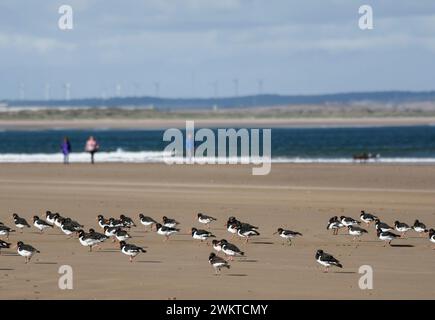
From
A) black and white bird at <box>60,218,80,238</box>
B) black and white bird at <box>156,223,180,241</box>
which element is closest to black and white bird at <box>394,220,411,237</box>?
black and white bird at <box>156,223,180,241</box>

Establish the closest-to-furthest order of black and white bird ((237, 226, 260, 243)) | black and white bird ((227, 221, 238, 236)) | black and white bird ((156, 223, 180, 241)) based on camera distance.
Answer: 1. black and white bird ((237, 226, 260, 243))
2. black and white bird ((156, 223, 180, 241))
3. black and white bird ((227, 221, 238, 236))

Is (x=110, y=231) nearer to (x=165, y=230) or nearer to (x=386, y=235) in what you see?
(x=165, y=230)

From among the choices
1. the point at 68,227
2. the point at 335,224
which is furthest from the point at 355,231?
the point at 68,227

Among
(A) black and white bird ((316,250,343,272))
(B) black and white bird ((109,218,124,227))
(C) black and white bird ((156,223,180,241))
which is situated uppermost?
(B) black and white bird ((109,218,124,227))

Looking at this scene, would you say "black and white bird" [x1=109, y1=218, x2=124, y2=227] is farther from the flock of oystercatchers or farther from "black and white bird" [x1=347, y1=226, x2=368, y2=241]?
"black and white bird" [x1=347, y1=226, x2=368, y2=241]

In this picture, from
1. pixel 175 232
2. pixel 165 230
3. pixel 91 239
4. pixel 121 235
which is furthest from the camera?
pixel 175 232

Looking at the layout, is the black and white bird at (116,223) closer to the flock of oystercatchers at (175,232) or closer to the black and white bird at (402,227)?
the flock of oystercatchers at (175,232)

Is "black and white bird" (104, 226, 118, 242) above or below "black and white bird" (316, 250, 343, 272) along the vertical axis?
above

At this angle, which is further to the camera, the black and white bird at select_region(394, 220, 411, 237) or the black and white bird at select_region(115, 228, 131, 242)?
the black and white bird at select_region(394, 220, 411, 237)

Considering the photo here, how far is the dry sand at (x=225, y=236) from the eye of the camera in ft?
49.5

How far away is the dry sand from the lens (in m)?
15.1

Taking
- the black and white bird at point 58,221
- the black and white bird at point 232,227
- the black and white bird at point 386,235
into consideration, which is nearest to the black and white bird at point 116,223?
the black and white bird at point 58,221

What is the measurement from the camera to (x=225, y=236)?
68.8 feet
